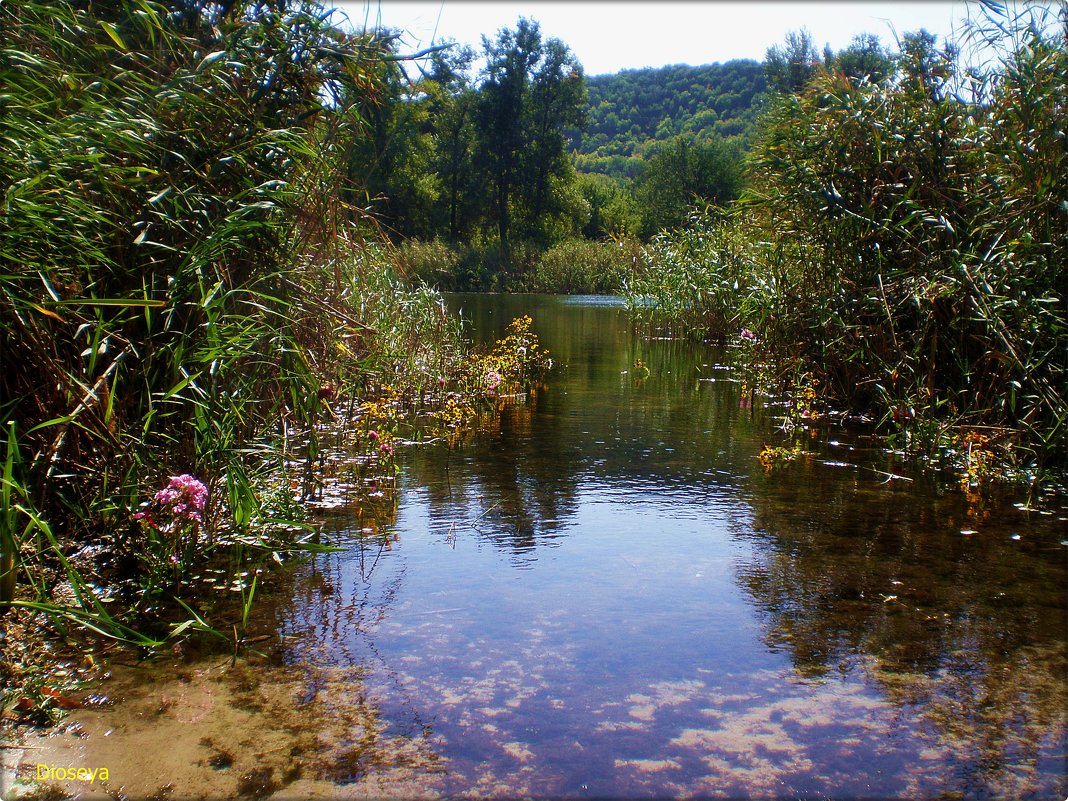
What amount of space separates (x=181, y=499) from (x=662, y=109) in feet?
306

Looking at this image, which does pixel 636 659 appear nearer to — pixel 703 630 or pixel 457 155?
pixel 703 630

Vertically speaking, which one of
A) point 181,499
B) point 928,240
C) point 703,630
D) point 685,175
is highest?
point 685,175

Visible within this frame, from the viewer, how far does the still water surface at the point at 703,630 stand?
289 cm

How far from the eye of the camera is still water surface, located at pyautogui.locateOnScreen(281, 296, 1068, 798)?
2.89 meters

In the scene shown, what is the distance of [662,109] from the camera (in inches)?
3585

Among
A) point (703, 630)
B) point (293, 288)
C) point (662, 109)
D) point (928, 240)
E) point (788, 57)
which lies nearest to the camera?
point (703, 630)

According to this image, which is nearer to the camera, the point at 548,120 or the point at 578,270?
the point at 578,270

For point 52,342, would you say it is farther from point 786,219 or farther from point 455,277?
point 455,277

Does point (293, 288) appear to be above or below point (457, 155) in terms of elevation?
below

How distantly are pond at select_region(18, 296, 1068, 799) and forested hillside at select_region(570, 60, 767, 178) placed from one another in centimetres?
7689

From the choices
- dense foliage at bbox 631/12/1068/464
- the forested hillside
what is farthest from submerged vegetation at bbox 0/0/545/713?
the forested hillside

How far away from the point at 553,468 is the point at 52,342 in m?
3.80

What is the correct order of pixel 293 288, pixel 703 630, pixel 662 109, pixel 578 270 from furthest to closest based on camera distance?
pixel 662 109 < pixel 578 270 < pixel 293 288 < pixel 703 630

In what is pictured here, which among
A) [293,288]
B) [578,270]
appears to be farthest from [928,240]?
[578,270]
